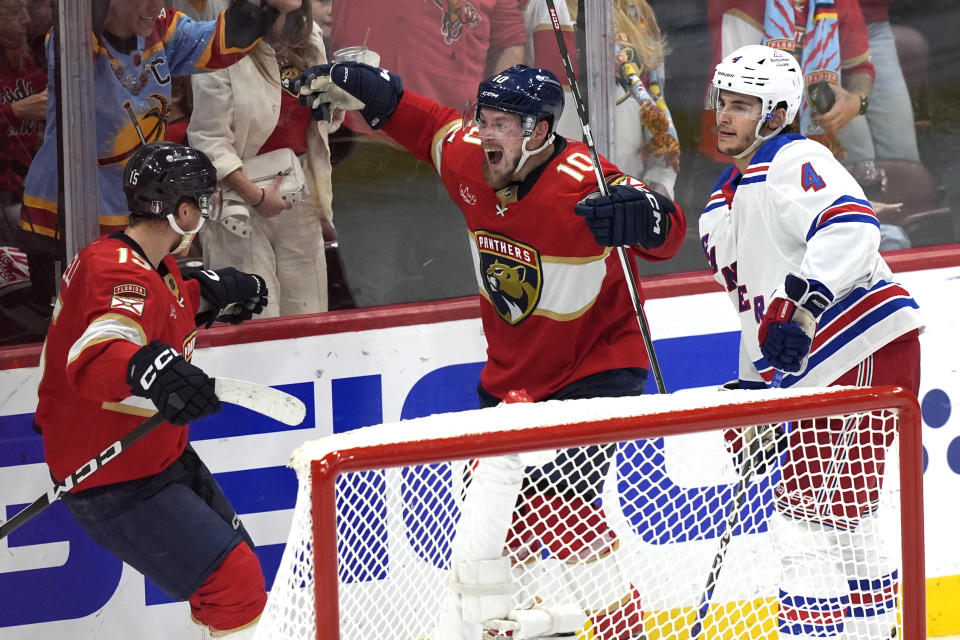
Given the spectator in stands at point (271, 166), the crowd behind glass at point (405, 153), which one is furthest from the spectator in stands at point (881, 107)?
the spectator in stands at point (271, 166)

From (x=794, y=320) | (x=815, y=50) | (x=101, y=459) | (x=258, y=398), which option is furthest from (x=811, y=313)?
(x=101, y=459)

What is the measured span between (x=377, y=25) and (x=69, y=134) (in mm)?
828

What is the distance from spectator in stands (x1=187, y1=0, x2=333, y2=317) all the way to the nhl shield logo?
58 cm

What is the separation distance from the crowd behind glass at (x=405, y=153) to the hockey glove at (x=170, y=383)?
2.29ft

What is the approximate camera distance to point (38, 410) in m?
2.88

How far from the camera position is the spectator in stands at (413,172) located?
3289mm

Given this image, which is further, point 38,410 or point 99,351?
point 38,410

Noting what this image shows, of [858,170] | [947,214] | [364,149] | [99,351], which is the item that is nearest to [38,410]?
[99,351]

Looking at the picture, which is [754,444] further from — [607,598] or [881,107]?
[881,107]

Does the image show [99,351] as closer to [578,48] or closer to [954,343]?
[578,48]

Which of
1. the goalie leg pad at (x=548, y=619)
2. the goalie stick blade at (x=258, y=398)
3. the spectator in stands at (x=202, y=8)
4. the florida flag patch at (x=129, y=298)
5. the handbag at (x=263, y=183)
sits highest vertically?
the spectator in stands at (x=202, y=8)

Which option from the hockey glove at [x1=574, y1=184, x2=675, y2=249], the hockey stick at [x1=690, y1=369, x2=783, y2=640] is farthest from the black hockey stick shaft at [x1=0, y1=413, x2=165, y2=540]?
the hockey stick at [x1=690, y1=369, x2=783, y2=640]

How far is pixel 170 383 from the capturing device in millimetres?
2543

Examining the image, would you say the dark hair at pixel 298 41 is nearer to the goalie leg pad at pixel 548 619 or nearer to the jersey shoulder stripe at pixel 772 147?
the jersey shoulder stripe at pixel 772 147
